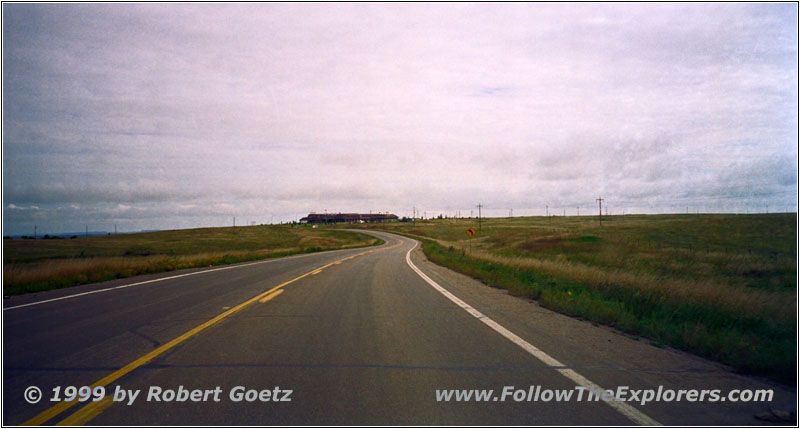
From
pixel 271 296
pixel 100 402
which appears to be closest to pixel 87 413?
pixel 100 402

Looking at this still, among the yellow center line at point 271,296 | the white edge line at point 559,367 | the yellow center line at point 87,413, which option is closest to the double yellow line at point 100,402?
the yellow center line at point 87,413

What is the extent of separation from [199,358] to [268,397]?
189cm

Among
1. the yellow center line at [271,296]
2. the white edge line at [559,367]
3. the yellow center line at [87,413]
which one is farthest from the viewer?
the yellow center line at [271,296]

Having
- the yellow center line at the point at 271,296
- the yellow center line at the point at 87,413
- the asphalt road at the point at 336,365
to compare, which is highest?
the yellow center line at the point at 87,413

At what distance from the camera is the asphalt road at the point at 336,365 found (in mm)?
4453

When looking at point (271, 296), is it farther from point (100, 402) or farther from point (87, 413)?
point (87, 413)

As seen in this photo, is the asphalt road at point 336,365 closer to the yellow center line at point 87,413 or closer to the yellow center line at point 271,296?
the yellow center line at point 87,413

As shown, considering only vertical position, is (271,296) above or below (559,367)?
below

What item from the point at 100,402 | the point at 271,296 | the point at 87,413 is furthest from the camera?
the point at 271,296

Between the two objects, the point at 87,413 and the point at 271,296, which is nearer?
the point at 87,413

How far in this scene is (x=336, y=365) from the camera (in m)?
5.94

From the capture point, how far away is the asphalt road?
4.45 m

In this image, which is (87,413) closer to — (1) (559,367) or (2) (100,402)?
(2) (100,402)

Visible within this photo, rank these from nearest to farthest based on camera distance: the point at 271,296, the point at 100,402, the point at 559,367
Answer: the point at 100,402 → the point at 559,367 → the point at 271,296
